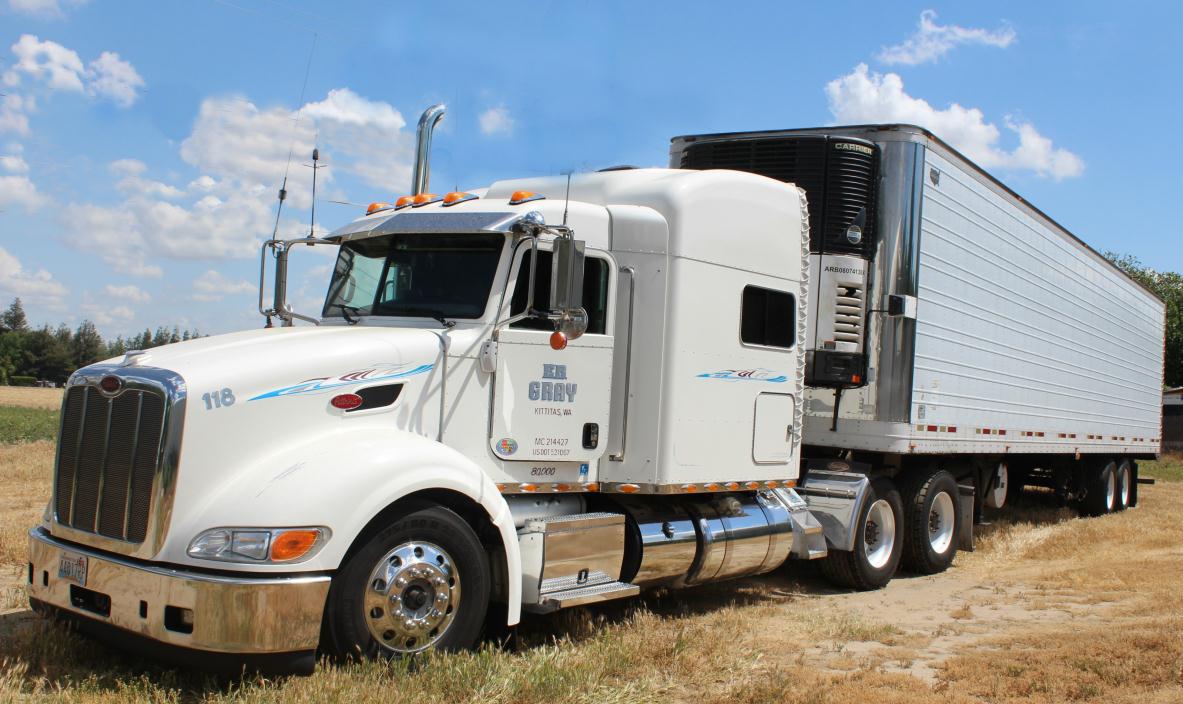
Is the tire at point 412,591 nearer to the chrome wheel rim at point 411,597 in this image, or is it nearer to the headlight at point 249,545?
the chrome wheel rim at point 411,597

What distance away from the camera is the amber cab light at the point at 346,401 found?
556cm

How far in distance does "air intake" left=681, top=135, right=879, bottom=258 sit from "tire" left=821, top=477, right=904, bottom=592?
2.32 m

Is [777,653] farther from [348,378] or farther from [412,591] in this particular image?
[348,378]

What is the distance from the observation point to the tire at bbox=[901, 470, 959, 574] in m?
10.2

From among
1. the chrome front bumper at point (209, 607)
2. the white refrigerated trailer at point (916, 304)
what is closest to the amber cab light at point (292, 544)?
the chrome front bumper at point (209, 607)

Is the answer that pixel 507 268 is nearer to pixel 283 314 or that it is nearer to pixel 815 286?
pixel 283 314

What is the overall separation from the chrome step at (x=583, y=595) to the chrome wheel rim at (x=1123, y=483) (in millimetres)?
14599

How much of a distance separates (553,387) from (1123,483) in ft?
51.2

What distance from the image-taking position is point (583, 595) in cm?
637

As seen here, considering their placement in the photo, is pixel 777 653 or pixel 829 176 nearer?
pixel 777 653

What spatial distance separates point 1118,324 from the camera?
17109 mm

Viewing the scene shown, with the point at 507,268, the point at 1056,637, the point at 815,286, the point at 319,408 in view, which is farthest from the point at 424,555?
the point at 815,286

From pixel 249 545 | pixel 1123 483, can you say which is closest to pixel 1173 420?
Result: pixel 1123 483

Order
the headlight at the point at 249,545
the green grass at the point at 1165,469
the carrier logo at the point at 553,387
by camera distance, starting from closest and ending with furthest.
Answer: the headlight at the point at 249,545 → the carrier logo at the point at 553,387 → the green grass at the point at 1165,469
